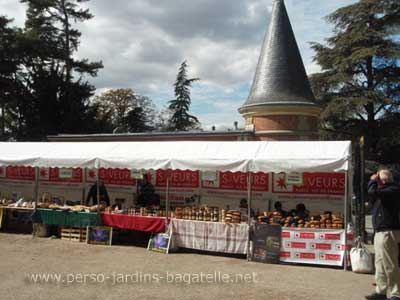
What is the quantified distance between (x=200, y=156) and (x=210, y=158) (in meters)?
0.31

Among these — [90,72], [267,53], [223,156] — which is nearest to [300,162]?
[223,156]

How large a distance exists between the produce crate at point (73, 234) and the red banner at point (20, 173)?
479 cm

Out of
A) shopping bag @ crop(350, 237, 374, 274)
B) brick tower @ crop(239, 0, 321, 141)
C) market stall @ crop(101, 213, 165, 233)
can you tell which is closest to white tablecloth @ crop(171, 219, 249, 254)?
market stall @ crop(101, 213, 165, 233)

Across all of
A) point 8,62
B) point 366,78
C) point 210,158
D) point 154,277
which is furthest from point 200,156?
point 8,62

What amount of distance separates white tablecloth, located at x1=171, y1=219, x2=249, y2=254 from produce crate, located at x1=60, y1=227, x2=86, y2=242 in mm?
2665

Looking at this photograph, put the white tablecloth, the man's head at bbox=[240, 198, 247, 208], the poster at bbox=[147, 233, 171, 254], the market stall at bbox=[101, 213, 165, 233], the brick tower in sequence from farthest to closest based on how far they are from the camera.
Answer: the brick tower < the man's head at bbox=[240, 198, 247, 208] < the market stall at bbox=[101, 213, 165, 233] < the poster at bbox=[147, 233, 171, 254] < the white tablecloth

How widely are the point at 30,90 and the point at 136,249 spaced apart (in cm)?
2654

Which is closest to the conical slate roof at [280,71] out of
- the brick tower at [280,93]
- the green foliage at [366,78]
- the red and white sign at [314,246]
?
the brick tower at [280,93]

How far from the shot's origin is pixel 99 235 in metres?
10.7

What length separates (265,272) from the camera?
8.09 metres

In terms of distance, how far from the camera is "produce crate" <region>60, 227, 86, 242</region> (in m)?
11.0

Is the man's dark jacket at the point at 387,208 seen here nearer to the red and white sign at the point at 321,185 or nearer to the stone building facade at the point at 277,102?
the red and white sign at the point at 321,185

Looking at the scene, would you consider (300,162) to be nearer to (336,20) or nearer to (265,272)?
(265,272)

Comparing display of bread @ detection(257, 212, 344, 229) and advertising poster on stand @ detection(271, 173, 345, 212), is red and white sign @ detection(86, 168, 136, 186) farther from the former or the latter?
display of bread @ detection(257, 212, 344, 229)
